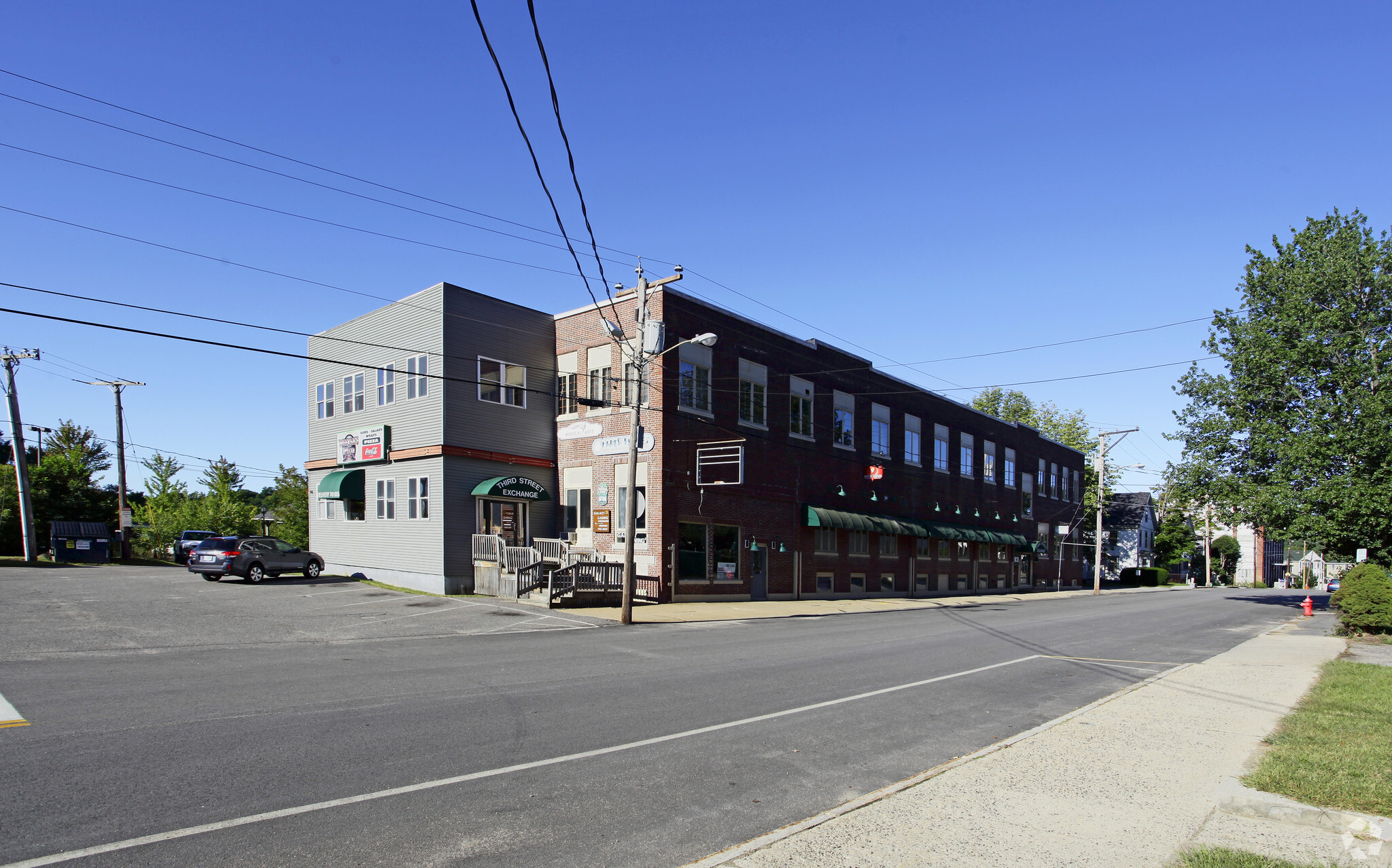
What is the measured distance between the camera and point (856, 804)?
238 inches

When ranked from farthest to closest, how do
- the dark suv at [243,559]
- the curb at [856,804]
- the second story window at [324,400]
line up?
the second story window at [324,400], the dark suv at [243,559], the curb at [856,804]

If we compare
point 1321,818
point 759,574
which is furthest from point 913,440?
point 1321,818

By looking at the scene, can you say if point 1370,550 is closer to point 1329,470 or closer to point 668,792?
point 1329,470

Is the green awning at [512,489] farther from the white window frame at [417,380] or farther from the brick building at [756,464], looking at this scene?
the white window frame at [417,380]

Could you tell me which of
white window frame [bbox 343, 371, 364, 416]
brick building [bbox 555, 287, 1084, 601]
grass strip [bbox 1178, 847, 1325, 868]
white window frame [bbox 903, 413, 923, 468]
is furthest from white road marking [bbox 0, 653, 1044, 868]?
white window frame [bbox 903, 413, 923, 468]

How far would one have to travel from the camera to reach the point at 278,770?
6500 millimetres

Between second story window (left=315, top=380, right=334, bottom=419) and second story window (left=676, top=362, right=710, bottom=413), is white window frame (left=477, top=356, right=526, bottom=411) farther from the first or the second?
second story window (left=315, top=380, right=334, bottom=419)

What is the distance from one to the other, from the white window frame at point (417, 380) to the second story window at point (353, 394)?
375 centimetres

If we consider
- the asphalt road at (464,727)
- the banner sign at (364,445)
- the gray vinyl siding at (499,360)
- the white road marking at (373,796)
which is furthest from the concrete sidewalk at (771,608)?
the white road marking at (373,796)

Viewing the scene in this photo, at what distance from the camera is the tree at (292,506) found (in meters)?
43.7

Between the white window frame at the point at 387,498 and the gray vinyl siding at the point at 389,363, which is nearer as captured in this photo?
the gray vinyl siding at the point at 389,363

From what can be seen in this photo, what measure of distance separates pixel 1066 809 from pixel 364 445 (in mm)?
27841

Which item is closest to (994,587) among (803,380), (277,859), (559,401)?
(803,380)

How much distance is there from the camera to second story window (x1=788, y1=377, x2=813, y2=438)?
3222 cm
